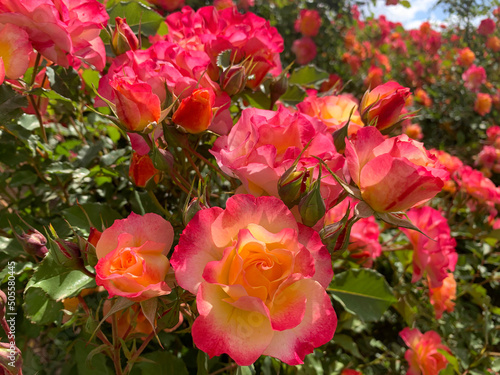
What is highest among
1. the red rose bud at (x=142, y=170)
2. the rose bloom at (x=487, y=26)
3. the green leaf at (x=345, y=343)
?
the rose bloom at (x=487, y=26)

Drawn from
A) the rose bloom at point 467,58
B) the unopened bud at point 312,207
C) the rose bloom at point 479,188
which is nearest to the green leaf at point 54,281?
the unopened bud at point 312,207

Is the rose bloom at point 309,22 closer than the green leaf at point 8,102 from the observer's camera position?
No

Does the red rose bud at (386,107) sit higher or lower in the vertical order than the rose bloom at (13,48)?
higher

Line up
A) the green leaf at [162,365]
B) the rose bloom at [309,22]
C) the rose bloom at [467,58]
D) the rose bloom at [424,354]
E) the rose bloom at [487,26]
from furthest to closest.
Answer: the rose bloom at [487,26]
the rose bloom at [467,58]
the rose bloom at [309,22]
the rose bloom at [424,354]
the green leaf at [162,365]

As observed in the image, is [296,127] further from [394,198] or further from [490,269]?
[490,269]

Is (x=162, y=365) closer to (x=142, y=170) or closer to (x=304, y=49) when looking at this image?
(x=142, y=170)

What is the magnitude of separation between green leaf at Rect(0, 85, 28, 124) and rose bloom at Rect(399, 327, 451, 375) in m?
1.12

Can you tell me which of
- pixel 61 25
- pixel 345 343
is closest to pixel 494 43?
pixel 345 343

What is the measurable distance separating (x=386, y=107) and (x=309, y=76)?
20.0 inches

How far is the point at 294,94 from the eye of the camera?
2.94 ft

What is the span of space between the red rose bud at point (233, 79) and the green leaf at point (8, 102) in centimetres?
36

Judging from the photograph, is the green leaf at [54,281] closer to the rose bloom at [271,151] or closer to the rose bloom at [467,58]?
the rose bloom at [271,151]

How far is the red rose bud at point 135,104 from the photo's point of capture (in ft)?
1.52

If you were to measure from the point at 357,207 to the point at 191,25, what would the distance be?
1.75 feet
